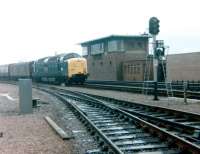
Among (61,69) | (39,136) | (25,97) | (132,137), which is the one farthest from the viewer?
(61,69)

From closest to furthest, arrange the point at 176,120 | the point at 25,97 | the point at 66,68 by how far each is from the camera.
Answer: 1. the point at 176,120
2. the point at 25,97
3. the point at 66,68

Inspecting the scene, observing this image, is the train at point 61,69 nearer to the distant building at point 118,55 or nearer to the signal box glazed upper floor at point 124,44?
the distant building at point 118,55

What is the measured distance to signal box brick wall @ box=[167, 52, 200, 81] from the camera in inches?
1457

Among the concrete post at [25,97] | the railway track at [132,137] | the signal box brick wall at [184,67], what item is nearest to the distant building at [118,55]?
the signal box brick wall at [184,67]

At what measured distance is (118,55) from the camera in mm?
51562

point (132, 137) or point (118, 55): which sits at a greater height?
point (118, 55)

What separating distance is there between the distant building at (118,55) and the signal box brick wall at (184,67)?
634 centimetres

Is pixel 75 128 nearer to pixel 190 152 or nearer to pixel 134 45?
pixel 190 152

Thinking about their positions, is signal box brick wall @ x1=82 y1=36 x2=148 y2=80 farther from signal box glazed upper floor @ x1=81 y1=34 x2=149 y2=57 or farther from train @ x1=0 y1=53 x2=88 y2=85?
train @ x1=0 y1=53 x2=88 y2=85

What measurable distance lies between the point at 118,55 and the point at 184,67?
14.2 meters

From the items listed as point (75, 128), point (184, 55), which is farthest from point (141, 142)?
point (184, 55)

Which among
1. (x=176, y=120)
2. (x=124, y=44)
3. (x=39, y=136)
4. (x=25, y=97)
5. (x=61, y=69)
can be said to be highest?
(x=124, y=44)

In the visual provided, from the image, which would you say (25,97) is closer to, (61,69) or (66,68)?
(66,68)

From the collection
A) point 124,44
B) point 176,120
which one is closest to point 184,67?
point 124,44
